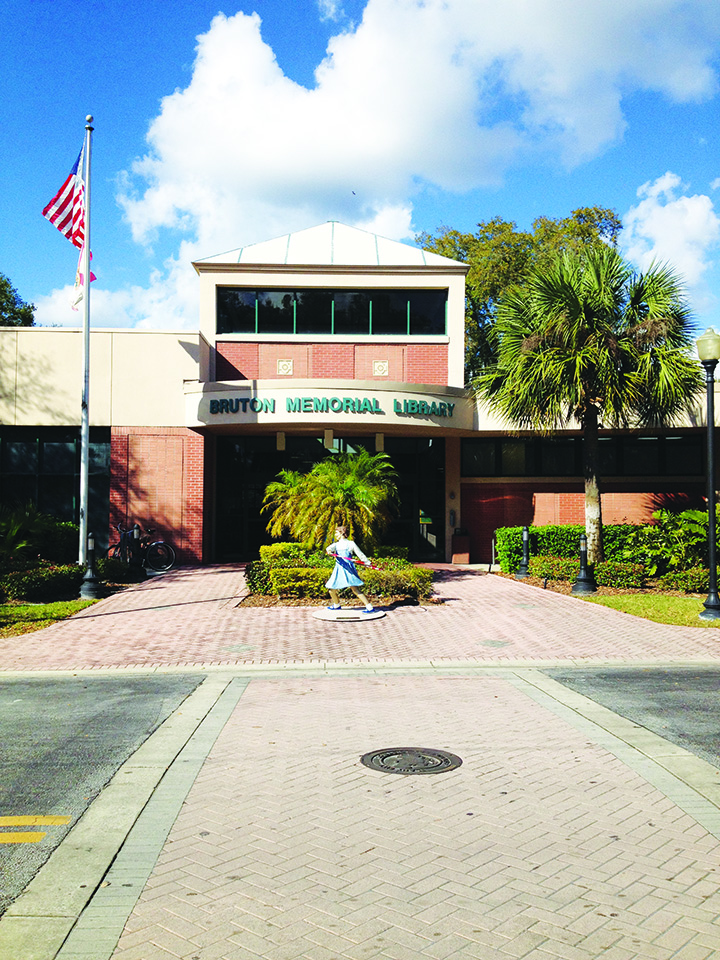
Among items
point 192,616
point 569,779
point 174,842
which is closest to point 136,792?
point 174,842

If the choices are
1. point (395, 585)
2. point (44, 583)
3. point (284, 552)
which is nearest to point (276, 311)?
point (284, 552)

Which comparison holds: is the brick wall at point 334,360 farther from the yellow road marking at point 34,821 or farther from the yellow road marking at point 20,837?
the yellow road marking at point 20,837

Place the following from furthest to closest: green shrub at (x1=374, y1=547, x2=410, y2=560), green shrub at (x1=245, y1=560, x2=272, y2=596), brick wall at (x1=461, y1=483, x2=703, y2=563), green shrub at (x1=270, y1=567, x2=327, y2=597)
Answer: brick wall at (x1=461, y1=483, x2=703, y2=563) → green shrub at (x1=374, y1=547, x2=410, y2=560) → green shrub at (x1=245, y1=560, x2=272, y2=596) → green shrub at (x1=270, y1=567, x2=327, y2=597)

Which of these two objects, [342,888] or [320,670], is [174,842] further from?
[320,670]

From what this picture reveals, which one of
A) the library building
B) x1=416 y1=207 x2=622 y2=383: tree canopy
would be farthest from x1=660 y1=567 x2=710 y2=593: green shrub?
x1=416 y1=207 x2=622 y2=383: tree canopy

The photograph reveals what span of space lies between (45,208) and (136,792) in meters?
16.6

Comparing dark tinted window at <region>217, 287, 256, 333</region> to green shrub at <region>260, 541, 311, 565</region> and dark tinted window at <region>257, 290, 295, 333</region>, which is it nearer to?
dark tinted window at <region>257, 290, 295, 333</region>

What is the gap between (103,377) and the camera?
75.8 feet

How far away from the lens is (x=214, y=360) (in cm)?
2423

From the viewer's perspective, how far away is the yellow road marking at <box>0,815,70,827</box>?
498cm

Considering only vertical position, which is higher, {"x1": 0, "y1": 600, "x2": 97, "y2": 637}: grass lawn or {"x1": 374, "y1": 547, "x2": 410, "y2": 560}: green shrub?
{"x1": 374, "y1": 547, "x2": 410, "y2": 560}: green shrub

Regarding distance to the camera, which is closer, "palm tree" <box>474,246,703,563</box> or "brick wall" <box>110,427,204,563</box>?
"palm tree" <box>474,246,703,563</box>

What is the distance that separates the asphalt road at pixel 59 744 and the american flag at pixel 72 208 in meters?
12.5

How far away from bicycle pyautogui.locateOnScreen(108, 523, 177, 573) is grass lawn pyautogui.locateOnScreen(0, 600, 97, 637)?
13.7 ft
